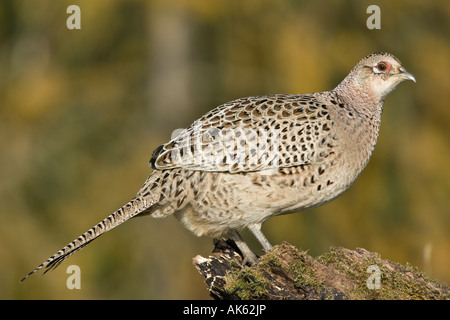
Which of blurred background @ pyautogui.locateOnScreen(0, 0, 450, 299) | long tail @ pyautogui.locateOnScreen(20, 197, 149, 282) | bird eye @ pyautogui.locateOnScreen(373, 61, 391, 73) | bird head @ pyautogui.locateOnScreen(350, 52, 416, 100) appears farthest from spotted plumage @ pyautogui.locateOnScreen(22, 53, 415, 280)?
blurred background @ pyautogui.locateOnScreen(0, 0, 450, 299)

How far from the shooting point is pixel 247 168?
8383 millimetres

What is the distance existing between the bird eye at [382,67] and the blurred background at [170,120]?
5.80m

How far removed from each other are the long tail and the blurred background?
21.8ft

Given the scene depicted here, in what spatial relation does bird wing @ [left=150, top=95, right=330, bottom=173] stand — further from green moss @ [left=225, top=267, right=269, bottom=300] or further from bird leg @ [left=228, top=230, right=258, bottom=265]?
green moss @ [left=225, top=267, right=269, bottom=300]

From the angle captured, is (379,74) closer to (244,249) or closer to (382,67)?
(382,67)

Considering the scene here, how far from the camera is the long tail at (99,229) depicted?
8.27 m

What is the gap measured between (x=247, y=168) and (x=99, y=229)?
68.0 inches

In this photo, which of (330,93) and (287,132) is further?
(330,93)

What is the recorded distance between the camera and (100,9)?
15516 millimetres

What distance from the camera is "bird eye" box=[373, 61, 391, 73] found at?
9164 mm

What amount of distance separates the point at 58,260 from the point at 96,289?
8.98m

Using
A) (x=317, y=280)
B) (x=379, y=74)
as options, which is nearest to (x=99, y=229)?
(x=317, y=280)
